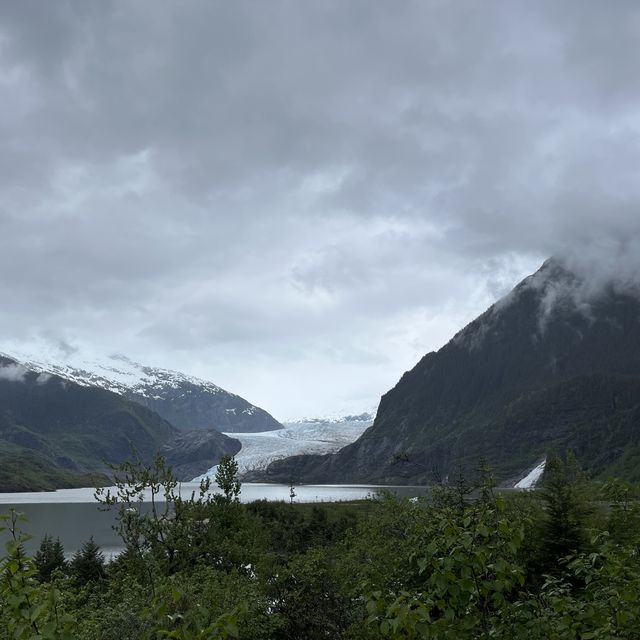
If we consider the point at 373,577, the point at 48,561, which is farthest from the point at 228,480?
the point at 373,577

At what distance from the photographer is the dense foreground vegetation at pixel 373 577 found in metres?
7.16

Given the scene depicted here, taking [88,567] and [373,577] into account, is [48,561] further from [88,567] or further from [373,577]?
[373,577]

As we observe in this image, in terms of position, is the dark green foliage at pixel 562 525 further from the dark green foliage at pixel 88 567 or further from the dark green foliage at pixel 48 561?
the dark green foliage at pixel 48 561

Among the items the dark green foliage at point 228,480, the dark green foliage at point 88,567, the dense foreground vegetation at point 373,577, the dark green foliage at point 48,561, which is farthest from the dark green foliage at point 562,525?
the dark green foliage at point 48,561

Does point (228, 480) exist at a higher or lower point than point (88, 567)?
higher

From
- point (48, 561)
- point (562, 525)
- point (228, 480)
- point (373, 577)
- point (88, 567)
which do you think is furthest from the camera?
point (48, 561)

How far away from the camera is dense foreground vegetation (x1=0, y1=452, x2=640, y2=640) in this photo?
23.5 feet

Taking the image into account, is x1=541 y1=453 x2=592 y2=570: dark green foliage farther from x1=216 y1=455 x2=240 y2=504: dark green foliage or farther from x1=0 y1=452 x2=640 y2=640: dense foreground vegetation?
x1=216 y1=455 x2=240 y2=504: dark green foliage

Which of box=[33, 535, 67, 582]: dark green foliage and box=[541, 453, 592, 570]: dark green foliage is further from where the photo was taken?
box=[33, 535, 67, 582]: dark green foliage

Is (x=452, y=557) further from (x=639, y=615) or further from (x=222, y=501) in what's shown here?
(x=222, y=501)

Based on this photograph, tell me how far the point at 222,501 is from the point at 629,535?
28.5m

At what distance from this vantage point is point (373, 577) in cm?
2098

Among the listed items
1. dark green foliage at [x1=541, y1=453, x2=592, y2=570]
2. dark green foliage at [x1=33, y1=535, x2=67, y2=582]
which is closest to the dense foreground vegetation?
dark green foliage at [x1=541, y1=453, x2=592, y2=570]

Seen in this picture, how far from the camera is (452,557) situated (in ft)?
24.0
